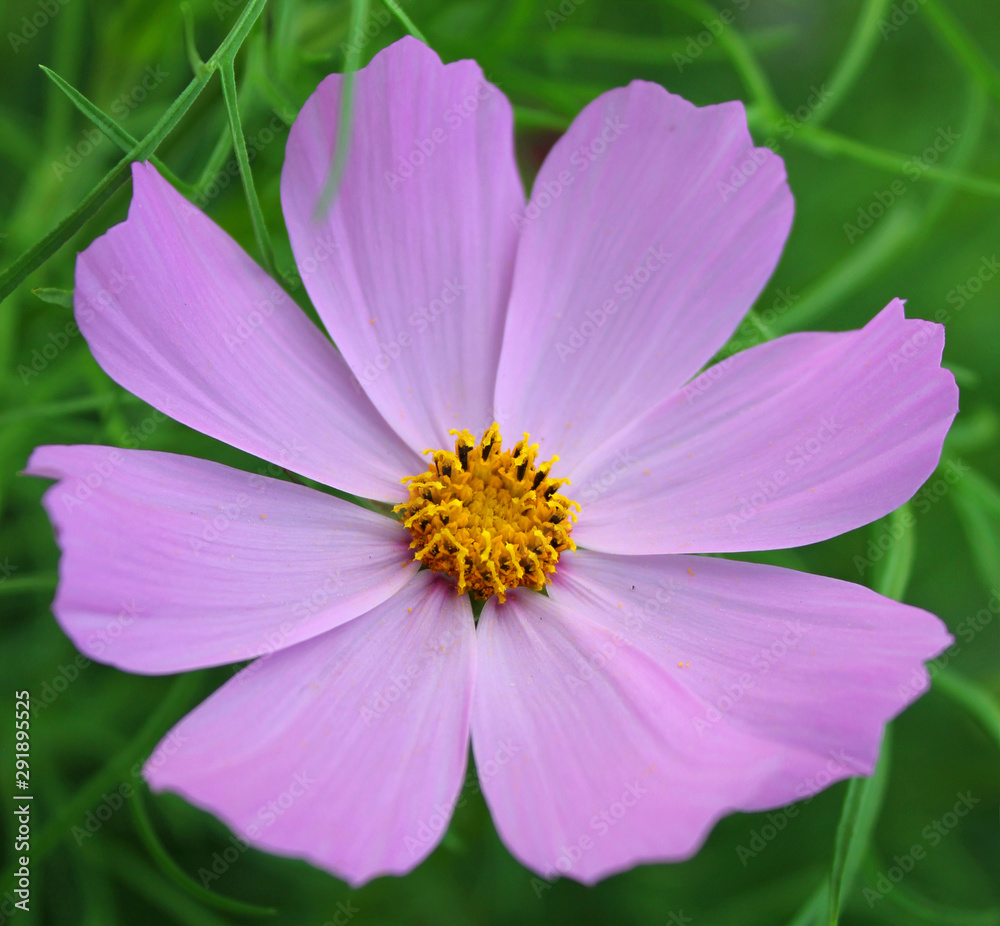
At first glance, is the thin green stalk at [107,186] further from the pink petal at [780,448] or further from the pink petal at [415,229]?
the pink petal at [780,448]

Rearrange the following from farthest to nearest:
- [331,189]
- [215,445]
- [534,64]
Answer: [534,64], [215,445], [331,189]

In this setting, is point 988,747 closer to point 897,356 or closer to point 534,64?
point 897,356

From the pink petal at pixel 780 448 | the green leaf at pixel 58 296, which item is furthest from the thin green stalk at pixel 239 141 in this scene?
the pink petal at pixel 780 448

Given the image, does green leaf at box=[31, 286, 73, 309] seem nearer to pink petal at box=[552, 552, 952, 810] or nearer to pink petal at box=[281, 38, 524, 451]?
pink petal at box=[281, 38, 524, 451]

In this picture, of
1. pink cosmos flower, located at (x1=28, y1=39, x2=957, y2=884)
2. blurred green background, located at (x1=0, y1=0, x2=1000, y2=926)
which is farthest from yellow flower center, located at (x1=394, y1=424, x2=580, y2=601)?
blurred green background, located at (x1=0, y1=0, x2=1000, y2=926)

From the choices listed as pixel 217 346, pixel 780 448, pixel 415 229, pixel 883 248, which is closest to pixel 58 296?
pixel 217 346

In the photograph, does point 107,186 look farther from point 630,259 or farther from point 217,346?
point 630,259

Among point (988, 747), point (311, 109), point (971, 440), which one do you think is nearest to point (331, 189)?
point (311, 109)
